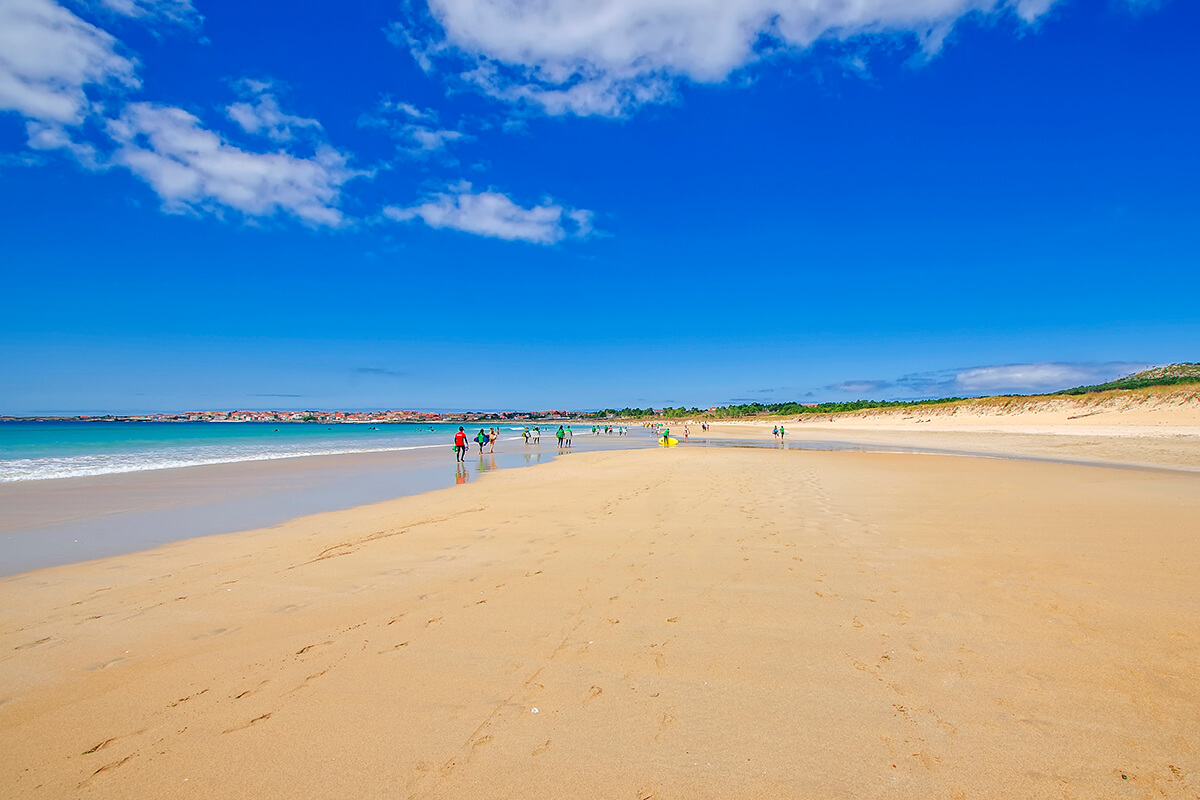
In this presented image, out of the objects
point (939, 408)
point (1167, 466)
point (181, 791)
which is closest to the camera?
point (181, 791)

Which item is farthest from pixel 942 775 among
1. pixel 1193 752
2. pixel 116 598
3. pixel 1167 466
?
pixel 1167 466

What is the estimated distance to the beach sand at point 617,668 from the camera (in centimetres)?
306

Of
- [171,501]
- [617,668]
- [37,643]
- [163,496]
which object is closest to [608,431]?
[163,496]

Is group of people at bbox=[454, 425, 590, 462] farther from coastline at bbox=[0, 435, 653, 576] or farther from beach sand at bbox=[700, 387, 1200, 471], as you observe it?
beach sand at bbox=[700, 387, 1200, 471]

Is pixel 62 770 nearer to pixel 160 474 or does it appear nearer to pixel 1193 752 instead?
pixel 1193 752

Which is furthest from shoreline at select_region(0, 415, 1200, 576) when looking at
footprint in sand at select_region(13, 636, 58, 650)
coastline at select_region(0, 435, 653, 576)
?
footprint in sand at select_region(13, 636, 58, 650)

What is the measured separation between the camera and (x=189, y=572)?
285 inches

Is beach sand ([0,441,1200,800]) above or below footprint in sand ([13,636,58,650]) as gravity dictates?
below

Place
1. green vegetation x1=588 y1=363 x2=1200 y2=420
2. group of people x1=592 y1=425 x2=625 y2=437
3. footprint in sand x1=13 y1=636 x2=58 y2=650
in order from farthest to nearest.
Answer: group of people x1=592 y1=425 x2=625 y2=437
green vegetation x1=588 y1=363 x2=1200 y2=420
footprint in sand x1=13 y1=636 x2=58 y2=650

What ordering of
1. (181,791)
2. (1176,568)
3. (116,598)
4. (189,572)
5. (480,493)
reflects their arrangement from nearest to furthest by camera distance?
(181,791) < (116,598) < (1176,568) < (189,572) < (480,493)

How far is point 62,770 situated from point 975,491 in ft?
54.2

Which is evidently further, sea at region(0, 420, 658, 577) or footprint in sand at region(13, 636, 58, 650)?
sea at region(0, 420, 658, 577)

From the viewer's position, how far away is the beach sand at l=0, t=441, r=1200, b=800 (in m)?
3.06

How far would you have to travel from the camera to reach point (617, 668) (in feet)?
14.0
